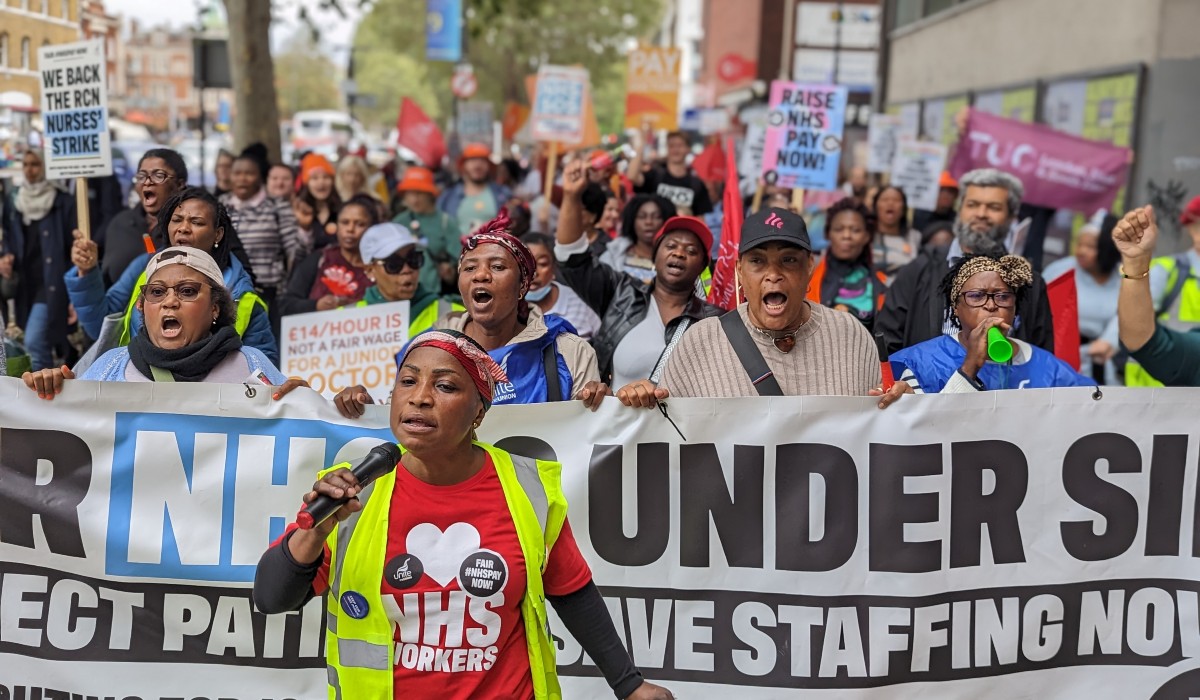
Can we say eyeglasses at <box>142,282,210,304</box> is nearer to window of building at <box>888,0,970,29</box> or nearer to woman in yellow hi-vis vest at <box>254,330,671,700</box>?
woman in yellow hi-vis vest at <box>254,330,671,700</box>

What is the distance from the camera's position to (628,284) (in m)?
5.66

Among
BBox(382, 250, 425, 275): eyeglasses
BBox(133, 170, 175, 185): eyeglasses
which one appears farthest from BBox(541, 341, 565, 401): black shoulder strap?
BBox(133, 170, 175, 185): eyeglasses

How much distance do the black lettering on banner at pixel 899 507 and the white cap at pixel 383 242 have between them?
2662mm

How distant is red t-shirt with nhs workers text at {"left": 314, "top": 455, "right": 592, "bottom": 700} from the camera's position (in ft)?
9.27

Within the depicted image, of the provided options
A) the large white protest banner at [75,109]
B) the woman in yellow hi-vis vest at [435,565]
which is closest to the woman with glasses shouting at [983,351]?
the woman in yellow hi-vis vest at [435,565]

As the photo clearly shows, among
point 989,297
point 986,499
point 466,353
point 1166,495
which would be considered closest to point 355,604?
point 466,353

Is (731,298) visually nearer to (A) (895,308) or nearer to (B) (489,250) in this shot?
(A) (895,308)

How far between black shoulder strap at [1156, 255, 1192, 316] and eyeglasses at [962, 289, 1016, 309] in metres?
2.77

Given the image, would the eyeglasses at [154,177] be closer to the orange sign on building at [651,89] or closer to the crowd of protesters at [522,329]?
the crowd of protesters at [522,329]

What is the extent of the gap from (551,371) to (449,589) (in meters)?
1.57

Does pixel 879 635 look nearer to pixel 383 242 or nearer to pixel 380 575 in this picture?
pixel 380 575

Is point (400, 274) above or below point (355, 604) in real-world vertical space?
above

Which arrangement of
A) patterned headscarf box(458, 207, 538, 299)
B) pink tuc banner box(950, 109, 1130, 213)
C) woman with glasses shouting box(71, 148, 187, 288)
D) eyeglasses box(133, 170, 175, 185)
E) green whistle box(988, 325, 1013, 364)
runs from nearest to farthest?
green whistle box(988, 325, 1013, 364) < patterned headscarf box(458, 207, 538, 299) < woman with glasses shouting box(71, 148, 187, 288) < eyeglasses box(133, 170, 175, 185) < pink tuc banner box(950, 109, 1130, 213)

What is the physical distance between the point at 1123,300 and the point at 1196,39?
9.39 meters
